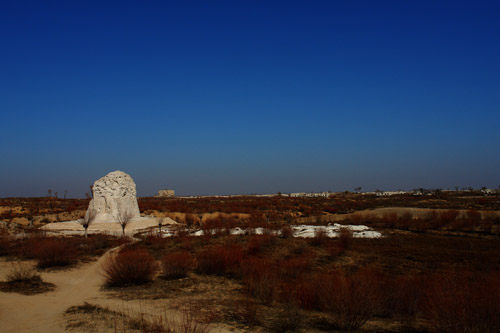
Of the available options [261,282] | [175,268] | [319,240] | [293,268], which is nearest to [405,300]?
[261,282]

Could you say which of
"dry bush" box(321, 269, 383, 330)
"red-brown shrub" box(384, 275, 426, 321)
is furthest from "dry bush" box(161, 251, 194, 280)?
"red-brown shrub" box(384, 275, 426, 321)

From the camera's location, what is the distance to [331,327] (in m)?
6.27

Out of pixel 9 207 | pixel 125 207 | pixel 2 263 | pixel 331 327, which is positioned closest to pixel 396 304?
pixel 331 327

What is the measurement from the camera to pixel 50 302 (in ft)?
26.5

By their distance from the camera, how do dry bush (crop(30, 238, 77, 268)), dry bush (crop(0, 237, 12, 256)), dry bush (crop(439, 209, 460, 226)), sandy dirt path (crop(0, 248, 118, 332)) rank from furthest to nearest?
dry bush (crop(439, 209, 460, 226)) → dry bush (crop(0, 237, 12, 256)) → dry bush (crop(30, 238, 77, 268)) → sandy dirt path (crop(0, 248, 118, 332))

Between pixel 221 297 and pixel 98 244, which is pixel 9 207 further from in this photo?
pixel 221 297

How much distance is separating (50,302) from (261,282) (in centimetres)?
539

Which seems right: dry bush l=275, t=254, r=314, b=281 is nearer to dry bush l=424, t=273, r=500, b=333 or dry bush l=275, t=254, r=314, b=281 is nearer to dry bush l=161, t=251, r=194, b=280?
dry bush l=161, t=251, r=194, b=280

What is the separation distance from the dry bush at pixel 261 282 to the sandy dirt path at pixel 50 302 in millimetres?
4285

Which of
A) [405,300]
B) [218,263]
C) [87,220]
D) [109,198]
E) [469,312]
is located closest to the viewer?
[469,312]

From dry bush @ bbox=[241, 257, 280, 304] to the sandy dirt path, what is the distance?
4285 mm

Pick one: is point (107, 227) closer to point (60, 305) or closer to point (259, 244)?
point (259, 244)

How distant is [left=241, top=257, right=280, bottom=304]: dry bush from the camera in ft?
27.4

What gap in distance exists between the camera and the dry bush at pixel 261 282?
8344 mm
